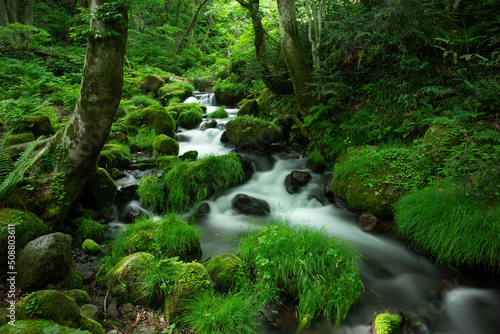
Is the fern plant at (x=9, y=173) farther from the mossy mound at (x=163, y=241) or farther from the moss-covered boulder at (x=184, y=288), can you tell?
the moss-covered boulder at (x=184, y=288)

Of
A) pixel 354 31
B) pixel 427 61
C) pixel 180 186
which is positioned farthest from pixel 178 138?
pixel 427 61

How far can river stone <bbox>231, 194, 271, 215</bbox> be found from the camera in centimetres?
590

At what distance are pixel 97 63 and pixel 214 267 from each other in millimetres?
3567

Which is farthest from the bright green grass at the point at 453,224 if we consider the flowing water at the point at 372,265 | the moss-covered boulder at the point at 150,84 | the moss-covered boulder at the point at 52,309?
the moss-covered boulder at the point at 150,84

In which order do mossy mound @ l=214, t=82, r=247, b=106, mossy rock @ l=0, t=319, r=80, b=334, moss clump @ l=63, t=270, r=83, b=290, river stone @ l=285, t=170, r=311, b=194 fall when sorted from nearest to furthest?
mossy rock @ l=0, t=319, r=80, b=334 → moss clump @ l=63, t=270, r=83, b=290 → river stone @ l=285, t=170, r=311, b=194 → mossy mound @ l=214, t=82, r=247, b=106

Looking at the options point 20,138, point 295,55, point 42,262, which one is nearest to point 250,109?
point 295,55

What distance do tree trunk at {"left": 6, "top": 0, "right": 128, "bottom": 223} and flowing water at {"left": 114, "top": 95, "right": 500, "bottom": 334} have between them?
63.0 inches

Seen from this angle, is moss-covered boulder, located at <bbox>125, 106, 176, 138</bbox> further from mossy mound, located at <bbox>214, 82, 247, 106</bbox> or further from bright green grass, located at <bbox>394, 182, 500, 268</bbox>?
bright green grass, located at <bbox>394, 182, 500, 268</bbox>

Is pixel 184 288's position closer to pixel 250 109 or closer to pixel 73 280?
pixel 73 280

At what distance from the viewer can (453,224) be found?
3.91 metres

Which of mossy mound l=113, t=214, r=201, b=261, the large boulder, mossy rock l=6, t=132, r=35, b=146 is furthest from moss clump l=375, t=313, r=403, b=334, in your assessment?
mossy rock l=6, t=132, r=35, b=146

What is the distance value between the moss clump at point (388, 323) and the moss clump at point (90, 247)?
417 centimetres

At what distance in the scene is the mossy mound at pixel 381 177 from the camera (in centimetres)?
503

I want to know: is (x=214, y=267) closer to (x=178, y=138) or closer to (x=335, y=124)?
(x=335, y=124)
